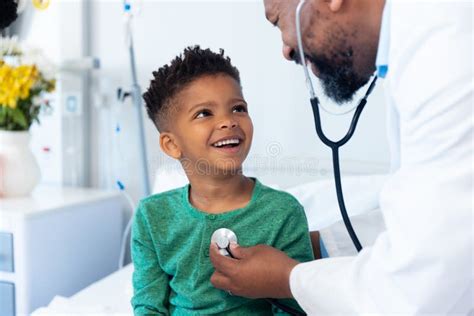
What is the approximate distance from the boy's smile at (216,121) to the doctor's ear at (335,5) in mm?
257

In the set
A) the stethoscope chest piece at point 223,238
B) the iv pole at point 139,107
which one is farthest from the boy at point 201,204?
A: the iv pole at point 139,107

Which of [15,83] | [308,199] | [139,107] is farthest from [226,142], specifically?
[15,83]

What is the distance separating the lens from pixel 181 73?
100 cm

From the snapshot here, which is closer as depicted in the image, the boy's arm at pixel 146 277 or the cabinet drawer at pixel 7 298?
the boy's arm at pixel 146 277

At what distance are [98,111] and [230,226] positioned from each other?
3.84 ft

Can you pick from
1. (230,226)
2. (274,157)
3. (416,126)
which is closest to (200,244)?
(230,226)

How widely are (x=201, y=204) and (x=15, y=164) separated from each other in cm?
102

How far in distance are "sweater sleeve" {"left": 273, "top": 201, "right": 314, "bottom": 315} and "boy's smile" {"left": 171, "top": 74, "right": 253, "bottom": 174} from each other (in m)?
Answer: 0.16

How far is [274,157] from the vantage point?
1.16 meters

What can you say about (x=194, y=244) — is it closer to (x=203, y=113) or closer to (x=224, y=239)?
(x=224, y=239)

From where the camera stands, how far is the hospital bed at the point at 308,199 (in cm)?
132

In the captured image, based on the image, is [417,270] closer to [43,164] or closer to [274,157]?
[274,157]

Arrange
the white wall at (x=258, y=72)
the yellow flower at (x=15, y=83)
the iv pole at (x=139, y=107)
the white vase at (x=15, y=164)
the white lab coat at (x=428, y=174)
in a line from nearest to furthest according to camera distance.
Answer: the white lab coat at (x=428, y=174) → the white wall at (x=258, y=72) → the iv pole at (x=139, y=107) → the yellow flower at (x=15, y=83) → the white vase at (x=15, y=164)

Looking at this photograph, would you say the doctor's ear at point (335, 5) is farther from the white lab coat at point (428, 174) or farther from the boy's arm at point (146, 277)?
the boy's arm at point (146, 277)
